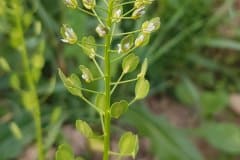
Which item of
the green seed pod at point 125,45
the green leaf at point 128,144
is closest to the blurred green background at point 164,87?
the green leaf at point 128,144

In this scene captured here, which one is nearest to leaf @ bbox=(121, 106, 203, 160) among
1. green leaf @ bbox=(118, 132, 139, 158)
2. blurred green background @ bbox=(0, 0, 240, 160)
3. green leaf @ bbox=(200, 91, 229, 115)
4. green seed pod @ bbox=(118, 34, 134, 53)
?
blurred green background @ bbox=(0, 0, 240, 160)

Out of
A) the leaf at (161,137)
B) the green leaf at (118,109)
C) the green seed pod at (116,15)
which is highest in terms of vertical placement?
the green seed pod at (116,15)

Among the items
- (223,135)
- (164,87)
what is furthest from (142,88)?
(164,87)

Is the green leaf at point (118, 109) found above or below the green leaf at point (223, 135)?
above

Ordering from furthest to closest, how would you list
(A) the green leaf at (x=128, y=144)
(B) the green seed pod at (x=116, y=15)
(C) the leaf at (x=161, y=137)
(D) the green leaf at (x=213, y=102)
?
(D) the green leaf at (x=213, y=102) → (C) the leaf at (x=161, y=137) → (A) the green leaf at (x=128, y=144) → (B) the green seed pod at (x=116, y=15)

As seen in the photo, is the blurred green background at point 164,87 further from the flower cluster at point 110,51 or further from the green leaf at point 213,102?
the flower cluster at point 110,51

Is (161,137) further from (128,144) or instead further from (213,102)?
(128,144)

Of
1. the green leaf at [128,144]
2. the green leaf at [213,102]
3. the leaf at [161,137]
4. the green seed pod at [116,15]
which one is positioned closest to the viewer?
the green seed pod at [116,15]

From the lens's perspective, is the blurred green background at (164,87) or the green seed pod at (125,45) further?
the blurred green background at (164,87)
